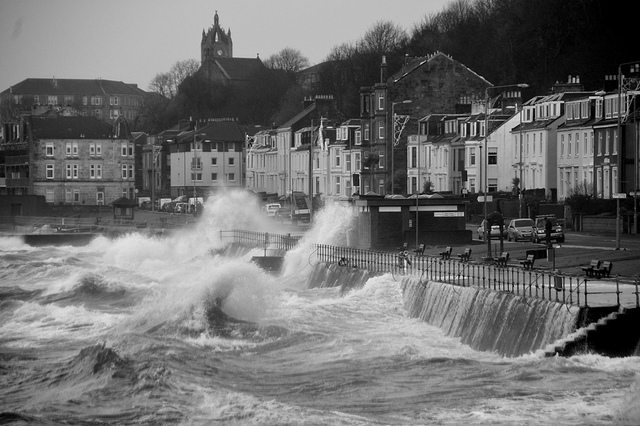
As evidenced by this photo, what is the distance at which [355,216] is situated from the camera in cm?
5688

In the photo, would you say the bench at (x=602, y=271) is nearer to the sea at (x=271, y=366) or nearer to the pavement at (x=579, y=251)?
the pavement at (x=579, y=251)

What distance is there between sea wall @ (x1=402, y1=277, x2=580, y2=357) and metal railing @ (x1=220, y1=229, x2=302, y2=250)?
2285 centimetres

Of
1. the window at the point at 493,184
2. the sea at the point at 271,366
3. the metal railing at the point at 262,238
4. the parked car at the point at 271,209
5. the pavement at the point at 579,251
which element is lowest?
the sea at the point at 271,366

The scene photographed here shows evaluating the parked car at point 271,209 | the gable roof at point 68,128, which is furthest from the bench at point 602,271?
the gable roof at point 68,128

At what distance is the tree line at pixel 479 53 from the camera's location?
98.9 metres

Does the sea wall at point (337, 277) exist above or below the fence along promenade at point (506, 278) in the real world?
below

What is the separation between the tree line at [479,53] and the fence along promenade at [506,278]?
161 ft

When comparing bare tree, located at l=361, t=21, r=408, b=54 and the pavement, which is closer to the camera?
the pavement

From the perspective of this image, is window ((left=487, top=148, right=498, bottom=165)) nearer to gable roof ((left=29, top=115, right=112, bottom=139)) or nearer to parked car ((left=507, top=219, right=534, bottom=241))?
parked car ((left=507, top=219, right=534, bottom=241))

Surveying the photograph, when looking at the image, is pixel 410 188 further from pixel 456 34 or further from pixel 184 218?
pixel 456 34

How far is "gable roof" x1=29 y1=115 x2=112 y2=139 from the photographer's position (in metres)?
120

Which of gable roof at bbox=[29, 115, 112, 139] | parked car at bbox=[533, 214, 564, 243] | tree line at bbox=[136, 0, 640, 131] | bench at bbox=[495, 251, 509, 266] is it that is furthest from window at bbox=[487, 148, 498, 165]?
gable roof at bbox=[29, 115, 112, 139]

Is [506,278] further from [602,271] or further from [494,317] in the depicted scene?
[494,317]

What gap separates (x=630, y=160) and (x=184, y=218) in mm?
42093
